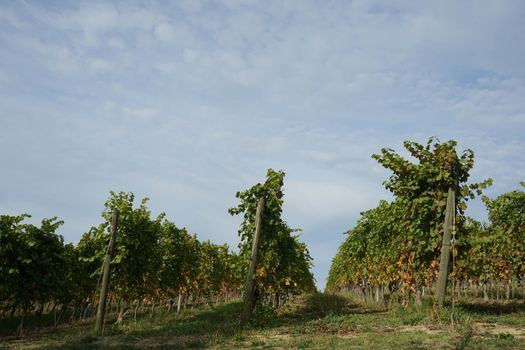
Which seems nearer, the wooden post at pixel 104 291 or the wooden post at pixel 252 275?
the wooden post at pixel 252 275

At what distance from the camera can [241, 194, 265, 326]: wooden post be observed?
15562mm

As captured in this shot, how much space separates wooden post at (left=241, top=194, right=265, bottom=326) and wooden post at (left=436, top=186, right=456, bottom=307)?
21.0 ft

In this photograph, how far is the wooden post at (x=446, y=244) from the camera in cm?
1392

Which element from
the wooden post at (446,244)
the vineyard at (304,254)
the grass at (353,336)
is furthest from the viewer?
the wooden post at (446,244)

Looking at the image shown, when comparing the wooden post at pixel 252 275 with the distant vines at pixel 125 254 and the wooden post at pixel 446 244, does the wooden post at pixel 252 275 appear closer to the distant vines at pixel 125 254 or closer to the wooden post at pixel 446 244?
the distant vines at pixel 125 254

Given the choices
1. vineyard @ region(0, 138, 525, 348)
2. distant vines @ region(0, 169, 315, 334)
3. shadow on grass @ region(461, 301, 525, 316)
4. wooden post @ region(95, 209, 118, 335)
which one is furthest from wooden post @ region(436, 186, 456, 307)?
wooden post @ region(95, 209, 118, 335)

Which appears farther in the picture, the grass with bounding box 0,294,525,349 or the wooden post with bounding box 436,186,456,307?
the wooden post with bounding box 436,186,456,307

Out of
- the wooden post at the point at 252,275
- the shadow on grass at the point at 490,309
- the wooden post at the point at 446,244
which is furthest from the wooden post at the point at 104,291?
the shadow on grass at the point at 490,309

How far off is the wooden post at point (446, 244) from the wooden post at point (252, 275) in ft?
21.0

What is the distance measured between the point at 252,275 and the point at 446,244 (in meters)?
6.84

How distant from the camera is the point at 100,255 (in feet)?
63.0

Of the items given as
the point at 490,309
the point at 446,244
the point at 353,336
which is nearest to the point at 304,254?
the point at 490,309

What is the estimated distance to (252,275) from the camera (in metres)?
15.8

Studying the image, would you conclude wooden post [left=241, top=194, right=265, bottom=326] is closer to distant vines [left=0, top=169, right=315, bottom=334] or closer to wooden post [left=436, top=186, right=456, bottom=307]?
distant vines [left=0, top=169, right=315, bottom=334]
